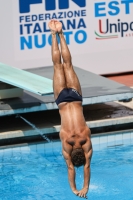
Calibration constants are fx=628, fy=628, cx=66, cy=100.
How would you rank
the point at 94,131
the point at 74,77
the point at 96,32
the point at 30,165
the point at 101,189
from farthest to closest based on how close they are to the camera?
the point at 96,32, the point at 94,131, the point at 30,165, the point at 101,189, the point at 74,77

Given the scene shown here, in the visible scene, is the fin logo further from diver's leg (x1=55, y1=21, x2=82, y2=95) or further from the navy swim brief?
the navy swim brief

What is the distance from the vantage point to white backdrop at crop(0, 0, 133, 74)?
14.4m

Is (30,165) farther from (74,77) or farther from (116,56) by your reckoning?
(116,56)

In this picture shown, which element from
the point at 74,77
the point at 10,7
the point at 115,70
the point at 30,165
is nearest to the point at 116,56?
the point at 115,70

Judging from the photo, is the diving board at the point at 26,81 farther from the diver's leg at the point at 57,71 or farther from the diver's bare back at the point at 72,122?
the diver's bare back at the point at 72,122

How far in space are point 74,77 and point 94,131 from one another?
10.9 feet

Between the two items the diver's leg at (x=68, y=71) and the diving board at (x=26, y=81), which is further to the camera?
the diving board at (x=26, y=81)

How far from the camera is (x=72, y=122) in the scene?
29.1ft

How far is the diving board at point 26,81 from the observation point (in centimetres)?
1088

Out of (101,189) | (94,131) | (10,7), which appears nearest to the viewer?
(101,189)

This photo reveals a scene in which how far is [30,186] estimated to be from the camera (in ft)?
34.9

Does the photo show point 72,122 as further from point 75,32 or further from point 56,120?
point 75,32

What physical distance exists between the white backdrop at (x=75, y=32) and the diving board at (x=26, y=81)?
6.69 ft

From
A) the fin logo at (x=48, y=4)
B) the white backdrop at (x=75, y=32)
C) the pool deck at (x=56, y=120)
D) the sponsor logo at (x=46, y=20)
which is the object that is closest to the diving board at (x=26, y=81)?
the pool deck at (x=56, y=120)
